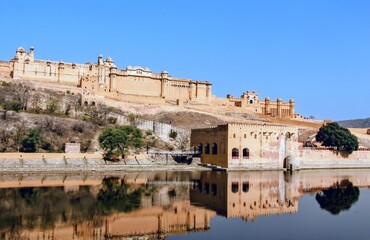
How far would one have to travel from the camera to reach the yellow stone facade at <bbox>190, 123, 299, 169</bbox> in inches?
1485

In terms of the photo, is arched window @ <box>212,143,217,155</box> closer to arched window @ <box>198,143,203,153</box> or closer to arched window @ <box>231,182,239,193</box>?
arched window @ <box>198,143,203,153</box>

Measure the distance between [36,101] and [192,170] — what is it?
795 inches

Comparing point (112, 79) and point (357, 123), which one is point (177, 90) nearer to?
point (112, 79)

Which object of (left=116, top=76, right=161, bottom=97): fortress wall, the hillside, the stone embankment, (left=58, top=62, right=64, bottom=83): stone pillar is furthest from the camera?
the hillside

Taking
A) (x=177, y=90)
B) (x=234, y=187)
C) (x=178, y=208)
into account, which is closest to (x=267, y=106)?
(x=177, y=90)

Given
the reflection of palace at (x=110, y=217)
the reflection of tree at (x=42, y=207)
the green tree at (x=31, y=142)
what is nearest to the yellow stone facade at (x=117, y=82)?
the green tree at (x=31, y=142)

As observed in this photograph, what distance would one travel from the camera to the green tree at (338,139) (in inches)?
1766

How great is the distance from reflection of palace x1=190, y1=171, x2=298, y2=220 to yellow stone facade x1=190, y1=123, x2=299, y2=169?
6.23m

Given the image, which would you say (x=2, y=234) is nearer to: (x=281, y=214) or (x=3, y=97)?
(x=281, y=214)

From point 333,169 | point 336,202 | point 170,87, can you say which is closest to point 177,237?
point 336,202

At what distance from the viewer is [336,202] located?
2230 centimetres

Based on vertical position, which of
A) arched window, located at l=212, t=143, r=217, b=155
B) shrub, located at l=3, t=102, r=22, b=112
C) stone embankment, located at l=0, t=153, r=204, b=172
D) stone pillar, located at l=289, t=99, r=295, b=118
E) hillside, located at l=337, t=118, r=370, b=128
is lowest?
stone embankment, located at l=0, t=153, r=204, b=172

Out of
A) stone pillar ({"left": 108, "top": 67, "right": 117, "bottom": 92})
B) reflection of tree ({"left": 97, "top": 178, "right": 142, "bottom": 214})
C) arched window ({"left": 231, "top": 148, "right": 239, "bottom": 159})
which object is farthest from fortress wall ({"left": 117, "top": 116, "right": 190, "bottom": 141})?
reflection of tree ({"left": 97, "top": 178, "right": 142, "bottom": 214})

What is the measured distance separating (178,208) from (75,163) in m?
17.1
